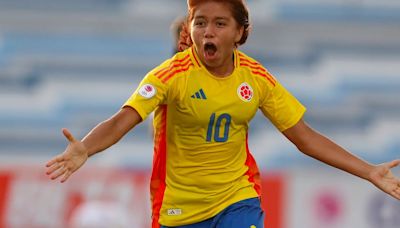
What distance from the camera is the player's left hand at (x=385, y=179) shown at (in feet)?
15.5

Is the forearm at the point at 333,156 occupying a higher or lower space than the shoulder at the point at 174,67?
Result: lower

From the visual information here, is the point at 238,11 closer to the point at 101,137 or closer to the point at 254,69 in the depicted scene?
the point at 254,69

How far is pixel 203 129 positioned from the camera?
4539 mm

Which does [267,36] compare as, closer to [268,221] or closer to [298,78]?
[298,78]

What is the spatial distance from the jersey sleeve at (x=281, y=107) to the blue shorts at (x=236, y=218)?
1.29ft

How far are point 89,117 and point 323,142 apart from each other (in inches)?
293

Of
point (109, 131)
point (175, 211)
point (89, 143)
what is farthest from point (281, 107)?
point (89, 143)

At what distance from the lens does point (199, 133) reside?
4555 mm

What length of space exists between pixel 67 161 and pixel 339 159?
1.34 m

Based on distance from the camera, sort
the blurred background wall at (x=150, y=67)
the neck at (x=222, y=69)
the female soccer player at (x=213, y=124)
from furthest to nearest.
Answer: the blurred background wall at (x=150, y=67) < the neck at (x=222, y=69) < the female soccer player at (x=213, y=124)

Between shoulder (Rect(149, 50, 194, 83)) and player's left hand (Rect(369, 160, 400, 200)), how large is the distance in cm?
96

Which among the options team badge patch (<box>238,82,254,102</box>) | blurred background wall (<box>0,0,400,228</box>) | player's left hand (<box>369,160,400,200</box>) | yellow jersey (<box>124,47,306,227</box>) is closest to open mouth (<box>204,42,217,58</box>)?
yellow jersey (<box>124,47,306,227</box>)

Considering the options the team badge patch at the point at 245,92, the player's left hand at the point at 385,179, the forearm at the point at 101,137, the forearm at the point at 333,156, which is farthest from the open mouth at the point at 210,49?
the player's left hand at the point at 385,179

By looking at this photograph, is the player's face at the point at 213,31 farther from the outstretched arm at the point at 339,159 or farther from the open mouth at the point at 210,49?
the outstretched arm at the point at 339,159
